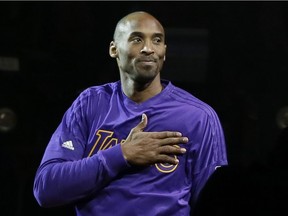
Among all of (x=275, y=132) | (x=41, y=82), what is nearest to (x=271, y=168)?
(x=275, y=132)

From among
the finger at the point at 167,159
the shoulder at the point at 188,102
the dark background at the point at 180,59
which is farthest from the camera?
the dark background at the point at 180,59

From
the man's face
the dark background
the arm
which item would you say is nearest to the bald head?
the man's face

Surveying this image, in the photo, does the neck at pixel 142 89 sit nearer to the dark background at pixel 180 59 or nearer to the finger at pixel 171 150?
the finger at pixel 171 150

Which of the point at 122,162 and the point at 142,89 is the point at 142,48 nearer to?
the point at 142,89

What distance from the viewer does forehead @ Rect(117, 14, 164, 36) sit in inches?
71.6

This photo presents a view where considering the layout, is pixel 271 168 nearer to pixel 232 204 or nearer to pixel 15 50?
pixel 232 204

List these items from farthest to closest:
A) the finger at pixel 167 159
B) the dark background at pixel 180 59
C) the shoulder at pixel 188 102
A: 1. the dark background at pixel 180 59
2. the shoulder at pixel 188 102
3. the finger at pixel 167 159

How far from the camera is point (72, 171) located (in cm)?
175

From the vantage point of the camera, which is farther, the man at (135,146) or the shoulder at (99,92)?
the shoulder at (99,92)

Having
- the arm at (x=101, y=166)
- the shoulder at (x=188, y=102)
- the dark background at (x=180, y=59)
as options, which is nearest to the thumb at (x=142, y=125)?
the arm at (x=101, y=166)

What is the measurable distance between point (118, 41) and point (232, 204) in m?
0.59

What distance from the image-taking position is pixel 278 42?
7.84 ft

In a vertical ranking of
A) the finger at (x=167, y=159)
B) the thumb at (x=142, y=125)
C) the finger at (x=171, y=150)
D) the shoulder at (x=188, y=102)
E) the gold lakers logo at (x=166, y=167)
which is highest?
the shoulder at (x=188, y=102)

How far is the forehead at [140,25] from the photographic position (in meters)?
1.82
